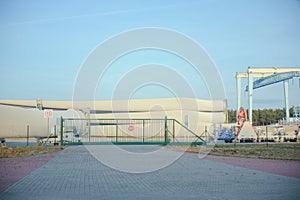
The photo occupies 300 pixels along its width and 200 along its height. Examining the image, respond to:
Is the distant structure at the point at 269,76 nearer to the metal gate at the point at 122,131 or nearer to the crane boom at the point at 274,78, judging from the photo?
Answer: the crane boom at the point at 274,78

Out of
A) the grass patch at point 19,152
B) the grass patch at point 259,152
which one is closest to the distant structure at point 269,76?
the grass patch at point 259,152

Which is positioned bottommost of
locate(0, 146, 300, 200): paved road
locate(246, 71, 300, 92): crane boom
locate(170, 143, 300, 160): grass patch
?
locate(170, 143, 300, 160): grass patch

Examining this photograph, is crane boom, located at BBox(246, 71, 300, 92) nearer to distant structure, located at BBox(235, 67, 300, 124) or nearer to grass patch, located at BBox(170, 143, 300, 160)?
distant structure, located at BBox(235, 67, 300, 124)

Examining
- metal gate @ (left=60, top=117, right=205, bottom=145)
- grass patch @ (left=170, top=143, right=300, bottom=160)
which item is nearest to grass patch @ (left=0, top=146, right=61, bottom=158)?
metal gate @ (left=60, top=117, right=205, bottom=145)

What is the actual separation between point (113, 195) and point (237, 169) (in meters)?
6.42

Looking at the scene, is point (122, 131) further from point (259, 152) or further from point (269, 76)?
point (269, 76)

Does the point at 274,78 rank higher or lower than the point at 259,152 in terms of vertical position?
higher

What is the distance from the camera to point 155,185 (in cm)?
958

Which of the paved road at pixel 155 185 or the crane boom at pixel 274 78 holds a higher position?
the crane boom at pixel 274 78

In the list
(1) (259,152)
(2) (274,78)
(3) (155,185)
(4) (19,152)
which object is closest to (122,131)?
(4) (19,152)

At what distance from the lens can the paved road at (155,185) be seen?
805 cm

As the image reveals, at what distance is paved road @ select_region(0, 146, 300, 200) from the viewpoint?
26.4 feet

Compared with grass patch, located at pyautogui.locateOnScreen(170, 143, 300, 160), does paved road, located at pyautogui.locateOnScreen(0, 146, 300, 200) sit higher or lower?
higher

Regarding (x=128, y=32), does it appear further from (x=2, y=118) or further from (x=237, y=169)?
(x=2, y=118)
